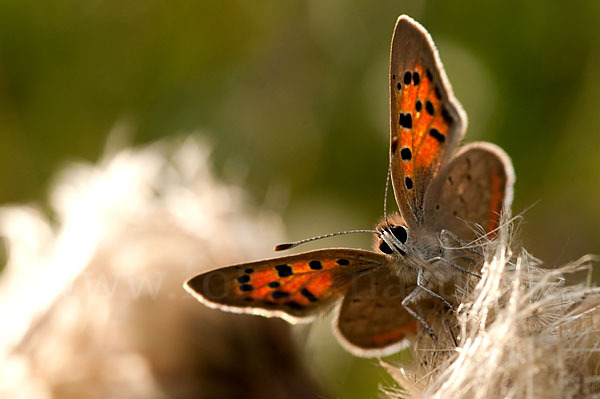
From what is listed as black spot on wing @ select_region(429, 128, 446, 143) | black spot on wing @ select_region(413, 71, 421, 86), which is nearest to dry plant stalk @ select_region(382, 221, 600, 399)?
black spot on wing @ select_region(429, 128, 446, 143)

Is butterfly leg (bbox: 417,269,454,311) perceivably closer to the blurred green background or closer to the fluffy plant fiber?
the fluffy plant fiber

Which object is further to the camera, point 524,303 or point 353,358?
point 353,358

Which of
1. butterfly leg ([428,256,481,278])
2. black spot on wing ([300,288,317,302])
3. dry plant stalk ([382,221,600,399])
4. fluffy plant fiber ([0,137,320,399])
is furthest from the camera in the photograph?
fluffy plant fiber ([0,137,320,399])

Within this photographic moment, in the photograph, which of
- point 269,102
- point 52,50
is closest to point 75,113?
point 52,50

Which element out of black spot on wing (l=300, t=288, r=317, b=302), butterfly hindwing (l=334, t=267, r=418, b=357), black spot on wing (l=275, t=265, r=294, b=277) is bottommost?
butterfly hindwing (l=334, t=267, r=418, b=357)

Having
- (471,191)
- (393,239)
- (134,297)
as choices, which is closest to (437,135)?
(471,191)

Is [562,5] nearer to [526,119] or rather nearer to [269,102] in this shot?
[526,119]

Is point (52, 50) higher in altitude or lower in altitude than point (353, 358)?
higher
